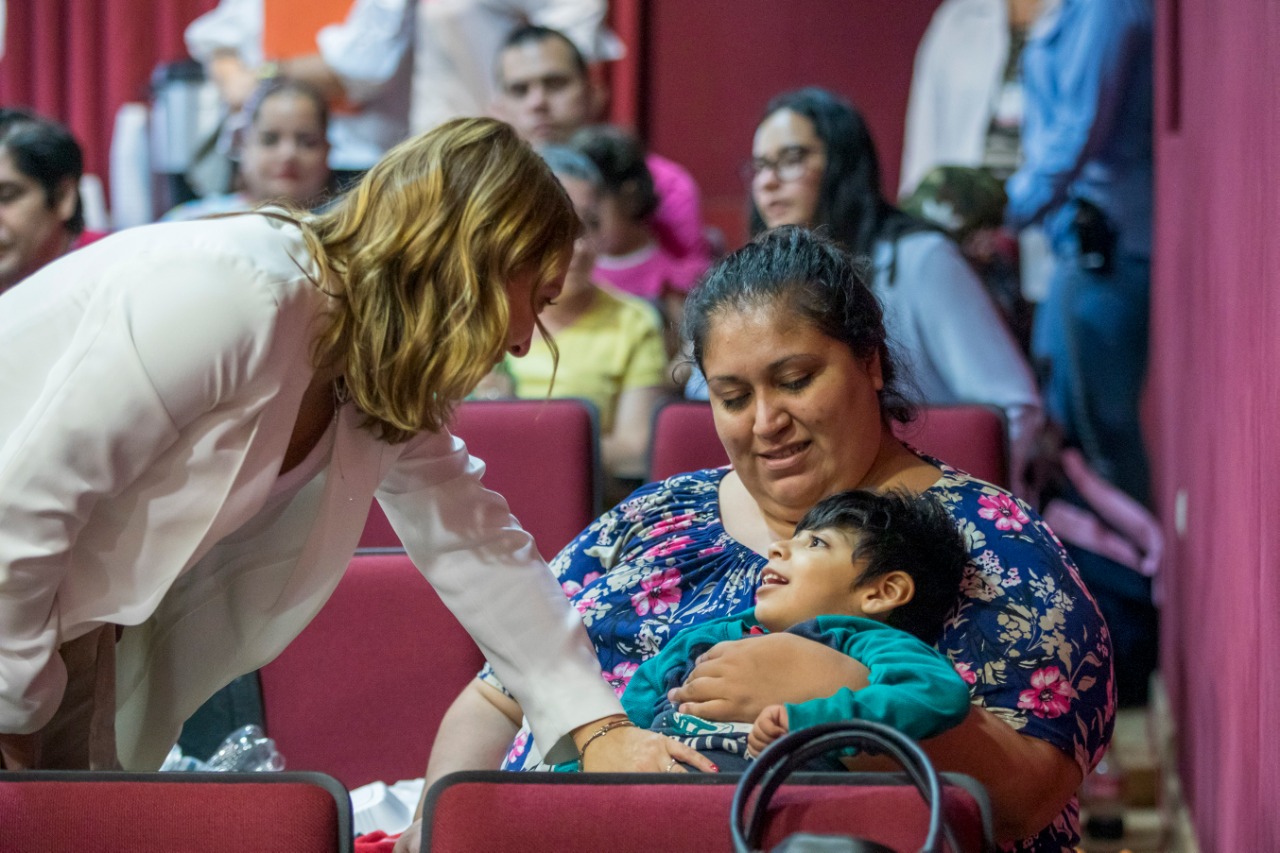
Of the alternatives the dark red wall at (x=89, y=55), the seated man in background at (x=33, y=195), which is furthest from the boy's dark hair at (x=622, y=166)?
the dark red wall at (x=89, y=55)

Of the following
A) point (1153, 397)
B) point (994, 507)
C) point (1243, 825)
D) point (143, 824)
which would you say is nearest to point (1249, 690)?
point (1243, 825)

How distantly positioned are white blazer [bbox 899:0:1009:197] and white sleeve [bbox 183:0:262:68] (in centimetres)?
222

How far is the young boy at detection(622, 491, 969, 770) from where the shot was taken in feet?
4.85

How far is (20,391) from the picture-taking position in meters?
1.43

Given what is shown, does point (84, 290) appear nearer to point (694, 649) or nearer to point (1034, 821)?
point (694, 649)

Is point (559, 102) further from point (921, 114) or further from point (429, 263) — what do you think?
point (429, 263)

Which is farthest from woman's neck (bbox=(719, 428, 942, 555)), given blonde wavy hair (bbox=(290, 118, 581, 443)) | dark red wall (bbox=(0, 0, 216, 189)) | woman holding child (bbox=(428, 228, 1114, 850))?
dark red wall (bbox=(0, 0, 216, 189))

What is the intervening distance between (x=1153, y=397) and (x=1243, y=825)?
2.67m

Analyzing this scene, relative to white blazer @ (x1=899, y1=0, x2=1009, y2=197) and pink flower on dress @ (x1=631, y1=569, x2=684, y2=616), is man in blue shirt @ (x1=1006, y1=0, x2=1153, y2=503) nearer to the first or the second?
white blazer @ (x1=899, y1=0, x2=1009, y2=197)

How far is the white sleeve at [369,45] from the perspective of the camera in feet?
16.2

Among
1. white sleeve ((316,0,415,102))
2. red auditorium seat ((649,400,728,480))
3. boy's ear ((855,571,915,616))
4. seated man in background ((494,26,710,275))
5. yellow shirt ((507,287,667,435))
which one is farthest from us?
white sleeve ((316,0,415,102))

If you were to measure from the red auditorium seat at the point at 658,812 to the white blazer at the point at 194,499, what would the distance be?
1.42 feet

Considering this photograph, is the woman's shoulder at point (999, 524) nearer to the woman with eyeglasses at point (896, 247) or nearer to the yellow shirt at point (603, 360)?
the woman with eyeglasses at point (896, 247)

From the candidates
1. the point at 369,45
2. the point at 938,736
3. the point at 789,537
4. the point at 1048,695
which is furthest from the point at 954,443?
the point at 369,45
